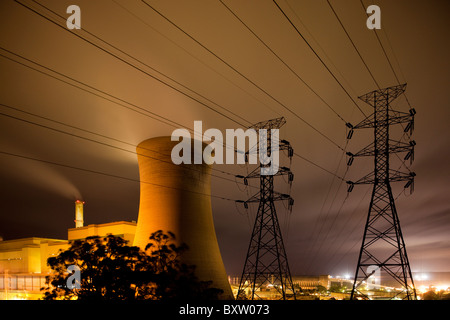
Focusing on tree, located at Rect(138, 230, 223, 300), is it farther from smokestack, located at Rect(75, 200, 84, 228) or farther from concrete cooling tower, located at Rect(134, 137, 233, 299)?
smokestack, located at Rect(75, 200, 84, 228)

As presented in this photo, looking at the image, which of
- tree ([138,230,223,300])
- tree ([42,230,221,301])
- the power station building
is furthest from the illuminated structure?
tree ([42,230,221,301])

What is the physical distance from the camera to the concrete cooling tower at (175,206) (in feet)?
70.9

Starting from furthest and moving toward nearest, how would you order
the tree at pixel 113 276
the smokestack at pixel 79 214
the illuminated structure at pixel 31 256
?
the smokestack at pixel 79 214, the illuminated structure at pixel 31 256, the tree at pixel 113 276

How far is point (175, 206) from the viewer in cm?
2173

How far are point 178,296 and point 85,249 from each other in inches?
176

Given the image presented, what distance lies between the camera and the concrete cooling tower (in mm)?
21625

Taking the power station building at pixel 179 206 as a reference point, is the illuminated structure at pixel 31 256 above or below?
below

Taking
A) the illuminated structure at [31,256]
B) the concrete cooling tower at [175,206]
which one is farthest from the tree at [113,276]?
the illuminated structure at [31,256]

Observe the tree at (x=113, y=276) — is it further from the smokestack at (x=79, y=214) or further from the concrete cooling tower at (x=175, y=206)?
the smokestack at (x=79, y=214)

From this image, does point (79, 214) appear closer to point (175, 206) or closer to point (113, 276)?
point (175, 206)

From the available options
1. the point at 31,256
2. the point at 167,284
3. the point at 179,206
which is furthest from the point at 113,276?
the point at 31,256

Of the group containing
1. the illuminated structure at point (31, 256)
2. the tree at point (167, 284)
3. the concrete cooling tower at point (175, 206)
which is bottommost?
the illuminated structure at point (31, 256)

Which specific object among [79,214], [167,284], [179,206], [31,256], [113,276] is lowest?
[31,256]
